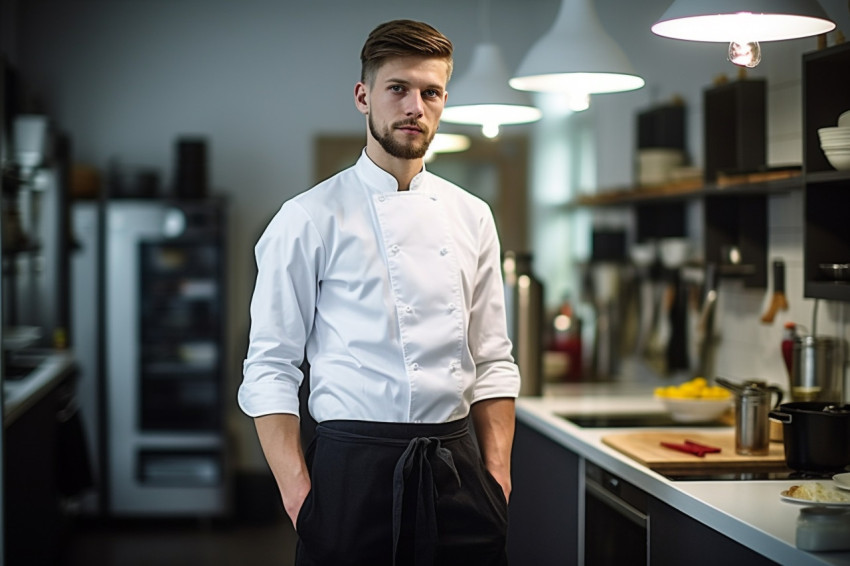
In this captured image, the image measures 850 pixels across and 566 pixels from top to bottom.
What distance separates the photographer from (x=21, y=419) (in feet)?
12.8

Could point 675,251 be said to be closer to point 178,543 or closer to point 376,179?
point 376,179

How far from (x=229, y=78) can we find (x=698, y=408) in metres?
4.19

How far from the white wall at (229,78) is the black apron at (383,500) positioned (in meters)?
4.22

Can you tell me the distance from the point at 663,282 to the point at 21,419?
2.53 meters

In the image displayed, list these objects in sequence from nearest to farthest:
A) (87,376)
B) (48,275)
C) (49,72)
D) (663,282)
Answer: (663,282), (48,275), (87,376), (49,72)

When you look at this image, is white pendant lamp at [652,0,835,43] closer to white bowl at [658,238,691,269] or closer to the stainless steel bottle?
the stainless steel bottle

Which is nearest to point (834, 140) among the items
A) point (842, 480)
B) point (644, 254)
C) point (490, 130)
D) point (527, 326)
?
point (842, 480)

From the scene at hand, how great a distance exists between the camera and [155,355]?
5965 millimetres

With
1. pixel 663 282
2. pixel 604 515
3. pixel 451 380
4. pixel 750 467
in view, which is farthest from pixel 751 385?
pixel 663 282

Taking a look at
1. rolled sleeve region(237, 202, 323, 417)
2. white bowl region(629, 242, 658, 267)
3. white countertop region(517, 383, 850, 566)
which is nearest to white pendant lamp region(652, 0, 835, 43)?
rolled sleeve region(237, 202, 323, 417)

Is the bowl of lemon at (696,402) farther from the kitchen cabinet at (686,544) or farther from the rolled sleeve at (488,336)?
the rolled sleeve at (488,336)

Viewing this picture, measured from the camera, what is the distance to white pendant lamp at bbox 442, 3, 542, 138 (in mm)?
3129

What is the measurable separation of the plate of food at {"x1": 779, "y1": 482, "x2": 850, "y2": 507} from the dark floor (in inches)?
130

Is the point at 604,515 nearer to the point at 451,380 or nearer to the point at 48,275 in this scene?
the point at 451,380
